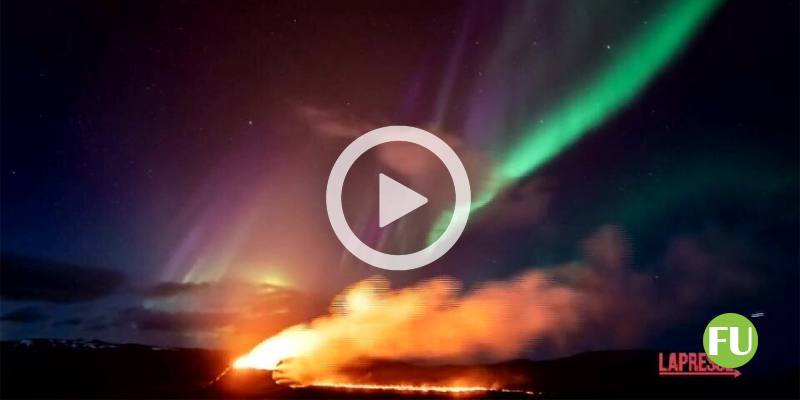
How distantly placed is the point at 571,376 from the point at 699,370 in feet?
2.57

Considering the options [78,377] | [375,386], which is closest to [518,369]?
[375,386]

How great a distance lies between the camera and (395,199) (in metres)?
2.77

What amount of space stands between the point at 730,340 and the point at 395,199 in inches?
92.7

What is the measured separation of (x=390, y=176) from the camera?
280 centimetres

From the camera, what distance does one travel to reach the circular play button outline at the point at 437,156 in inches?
102

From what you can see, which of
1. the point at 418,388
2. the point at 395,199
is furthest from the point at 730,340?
the point at 395,199

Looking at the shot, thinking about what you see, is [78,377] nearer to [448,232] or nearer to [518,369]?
[448,232]

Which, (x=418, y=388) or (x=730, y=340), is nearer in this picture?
(x=730, y=340)

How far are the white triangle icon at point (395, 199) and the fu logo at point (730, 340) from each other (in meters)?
2.05

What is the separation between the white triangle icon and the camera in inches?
108
